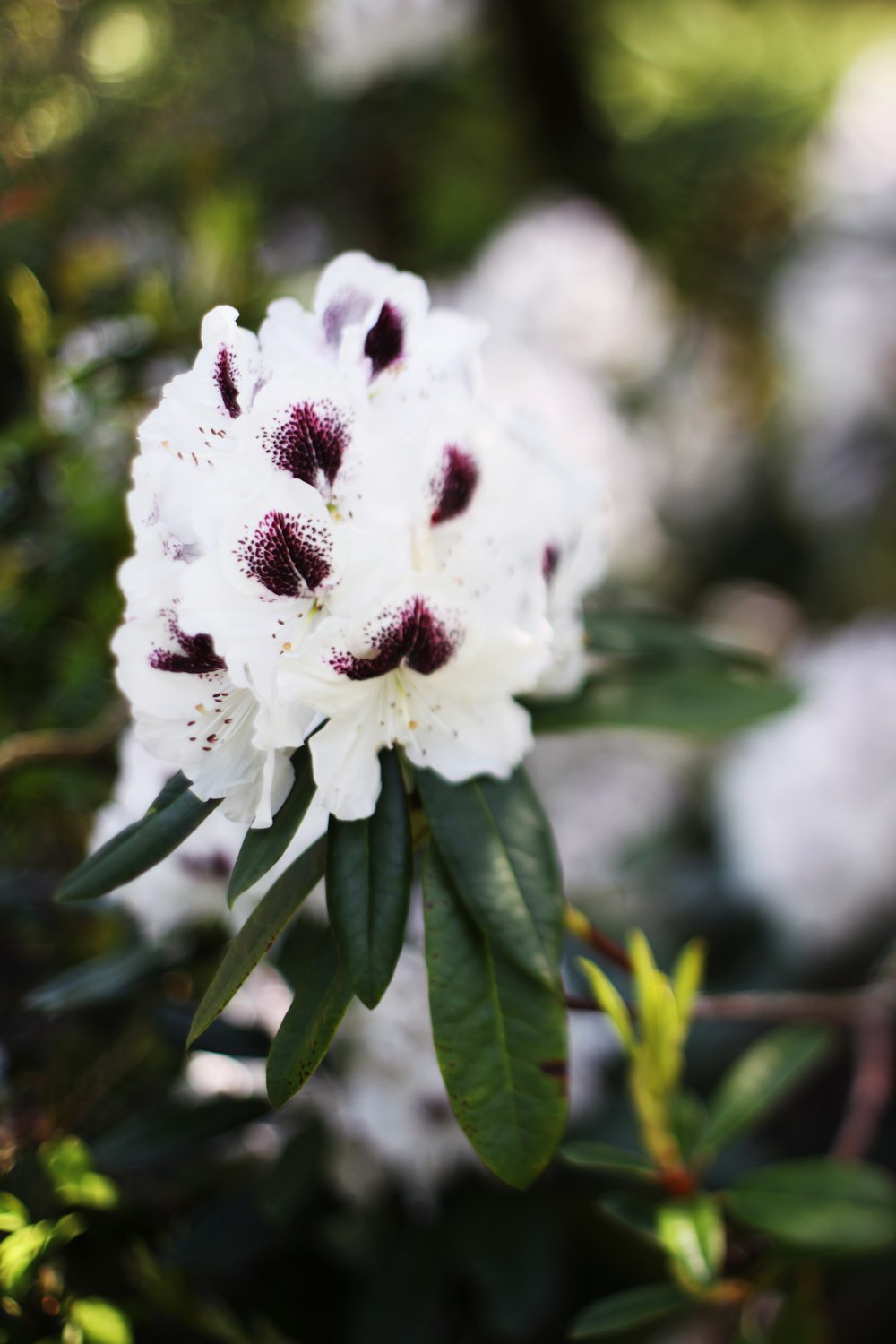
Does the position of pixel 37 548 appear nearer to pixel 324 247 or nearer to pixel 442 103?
pixel 324 247

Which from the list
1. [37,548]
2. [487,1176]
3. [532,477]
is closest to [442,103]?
[37,548]

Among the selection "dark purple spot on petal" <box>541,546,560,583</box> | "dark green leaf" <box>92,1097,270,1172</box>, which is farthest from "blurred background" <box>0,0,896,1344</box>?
"dark purple spot on petal" <box>541,546,560,583</box>

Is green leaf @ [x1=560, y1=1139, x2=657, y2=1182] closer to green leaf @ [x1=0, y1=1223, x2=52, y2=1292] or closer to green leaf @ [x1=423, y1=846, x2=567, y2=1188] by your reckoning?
green leaf @ [x1=423, y1=846, x2=567, y2=1188]

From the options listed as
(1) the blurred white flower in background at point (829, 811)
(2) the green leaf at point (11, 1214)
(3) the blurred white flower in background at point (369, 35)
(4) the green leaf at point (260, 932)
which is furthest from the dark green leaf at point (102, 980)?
(3) the blurred white flower in background at point (369, 35)

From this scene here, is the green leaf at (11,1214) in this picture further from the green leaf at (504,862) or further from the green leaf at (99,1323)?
the green leaf at (504,862)

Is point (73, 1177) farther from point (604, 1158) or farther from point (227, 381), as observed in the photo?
point (227, 381)

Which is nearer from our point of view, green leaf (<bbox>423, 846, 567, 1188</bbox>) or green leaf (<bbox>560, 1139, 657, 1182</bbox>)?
green leaf (<bbox>423, 846, 567, 1188</bbox>)

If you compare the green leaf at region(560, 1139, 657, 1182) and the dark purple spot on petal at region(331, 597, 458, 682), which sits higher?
the dark purple spot on petal at region(331, 597, 458, 682)
